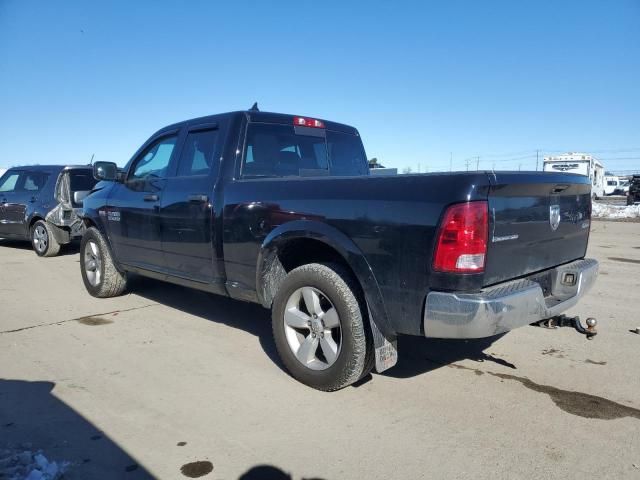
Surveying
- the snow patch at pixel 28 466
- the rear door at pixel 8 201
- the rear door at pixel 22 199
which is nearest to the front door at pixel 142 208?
the snow patch at pixel 28 466

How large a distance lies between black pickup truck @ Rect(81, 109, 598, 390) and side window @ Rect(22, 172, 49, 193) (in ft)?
17.0

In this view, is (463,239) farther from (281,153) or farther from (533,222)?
(281,153)

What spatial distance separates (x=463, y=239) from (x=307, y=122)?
253cm

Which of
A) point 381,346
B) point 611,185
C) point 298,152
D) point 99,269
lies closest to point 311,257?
point 381,346

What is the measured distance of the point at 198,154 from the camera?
448 centimetres

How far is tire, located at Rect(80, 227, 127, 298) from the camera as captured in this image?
5.80 meters

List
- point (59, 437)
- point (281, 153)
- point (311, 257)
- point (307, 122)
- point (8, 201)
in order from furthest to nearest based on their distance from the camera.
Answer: point (8, 201) → point (307, 122) → point (281, 153) → point (311, 257) → point (59, 437)

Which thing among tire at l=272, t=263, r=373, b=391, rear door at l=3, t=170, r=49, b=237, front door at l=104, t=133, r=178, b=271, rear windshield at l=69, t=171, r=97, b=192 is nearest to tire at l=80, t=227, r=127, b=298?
front door at l=104, t=133, r=178, b=271

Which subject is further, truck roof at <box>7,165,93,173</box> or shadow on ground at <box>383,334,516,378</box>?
truck roof at <box>7,165,93,173</box>

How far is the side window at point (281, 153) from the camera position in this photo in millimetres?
4176

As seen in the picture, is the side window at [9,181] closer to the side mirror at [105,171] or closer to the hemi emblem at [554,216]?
the side mirror at [105,171]

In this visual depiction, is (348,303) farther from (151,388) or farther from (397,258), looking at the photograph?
(151,388)

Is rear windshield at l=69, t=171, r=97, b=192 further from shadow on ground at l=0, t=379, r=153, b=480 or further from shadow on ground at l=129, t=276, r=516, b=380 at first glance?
shadow on ground at l=0, t=379, r=153, b=480

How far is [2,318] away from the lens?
5223 millimetres
